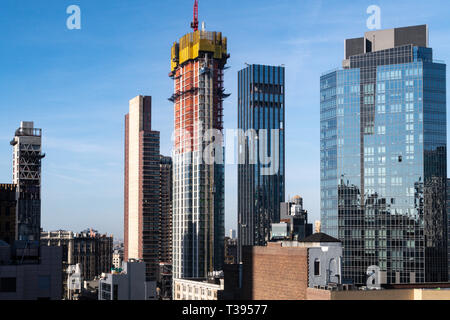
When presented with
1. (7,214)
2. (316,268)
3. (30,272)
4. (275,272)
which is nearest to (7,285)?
(30,272)

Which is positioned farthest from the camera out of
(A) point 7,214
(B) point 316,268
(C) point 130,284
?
(A) point 7,214

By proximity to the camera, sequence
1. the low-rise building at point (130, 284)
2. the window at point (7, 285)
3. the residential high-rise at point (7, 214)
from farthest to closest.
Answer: the residential high-rise at point (7, 214)
the low-rise building at point (130, 284)
the window at point (7, 285)

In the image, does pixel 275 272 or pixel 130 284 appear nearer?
pixel 275 272

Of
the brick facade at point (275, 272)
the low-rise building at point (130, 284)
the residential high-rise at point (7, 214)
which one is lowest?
the low-rise building at point (130, 284)

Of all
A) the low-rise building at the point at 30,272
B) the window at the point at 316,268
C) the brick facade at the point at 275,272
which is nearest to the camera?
the low-rise building at the point at 30,272

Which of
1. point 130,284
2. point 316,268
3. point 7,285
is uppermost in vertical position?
point 316,268

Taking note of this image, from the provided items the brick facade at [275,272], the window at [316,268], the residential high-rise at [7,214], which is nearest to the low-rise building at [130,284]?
the brick facade at [275,272]

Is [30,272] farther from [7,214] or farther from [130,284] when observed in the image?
[7,214]

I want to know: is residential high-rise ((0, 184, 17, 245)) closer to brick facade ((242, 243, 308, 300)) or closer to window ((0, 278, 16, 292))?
brick facade ((242, 243, 308, 300))

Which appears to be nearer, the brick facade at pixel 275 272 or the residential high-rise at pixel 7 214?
the brick facade at pixel 275 272

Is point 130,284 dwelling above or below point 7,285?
below

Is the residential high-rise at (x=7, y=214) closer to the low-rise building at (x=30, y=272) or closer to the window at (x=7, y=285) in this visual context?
the low-rise building at (x=30, y=272)
